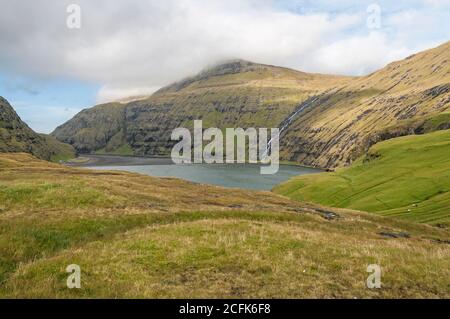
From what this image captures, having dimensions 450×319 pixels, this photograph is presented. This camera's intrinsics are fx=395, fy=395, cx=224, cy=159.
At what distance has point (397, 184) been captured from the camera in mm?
119750

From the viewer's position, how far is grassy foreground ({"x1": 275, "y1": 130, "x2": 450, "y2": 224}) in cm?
9488

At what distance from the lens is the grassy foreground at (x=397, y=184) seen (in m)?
94.9

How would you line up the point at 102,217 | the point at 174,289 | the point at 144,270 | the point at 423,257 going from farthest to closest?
1. the point at 102,217
2. the point at 423,257
3. the point at 144,270
4. the point at 174,289

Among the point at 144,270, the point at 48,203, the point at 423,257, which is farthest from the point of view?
the point at 48,203

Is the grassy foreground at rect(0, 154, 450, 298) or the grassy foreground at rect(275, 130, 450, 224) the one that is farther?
the grassy foreground at rect(275, 130, 450, 224)

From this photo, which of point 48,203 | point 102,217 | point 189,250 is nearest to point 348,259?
point 189,250

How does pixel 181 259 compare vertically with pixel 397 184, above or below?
above

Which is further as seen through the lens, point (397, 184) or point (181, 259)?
point (397, 184)

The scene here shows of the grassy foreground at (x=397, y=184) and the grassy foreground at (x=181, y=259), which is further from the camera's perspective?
the grassy foreground at (x=397, y=184)

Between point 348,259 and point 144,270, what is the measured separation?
1178 centimetres
